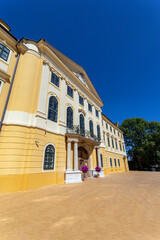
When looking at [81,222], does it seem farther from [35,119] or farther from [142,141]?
[142,141]

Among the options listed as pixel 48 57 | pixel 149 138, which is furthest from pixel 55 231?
pixel 149 138

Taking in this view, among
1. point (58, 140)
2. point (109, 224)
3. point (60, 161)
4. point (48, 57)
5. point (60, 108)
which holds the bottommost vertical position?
point (109, 224)

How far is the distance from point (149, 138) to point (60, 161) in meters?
29.5

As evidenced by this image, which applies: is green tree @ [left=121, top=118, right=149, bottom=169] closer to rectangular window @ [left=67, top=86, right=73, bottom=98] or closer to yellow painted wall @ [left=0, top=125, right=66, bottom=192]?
rectangular window @ [left=67, top=86, right=73, bottom=98]

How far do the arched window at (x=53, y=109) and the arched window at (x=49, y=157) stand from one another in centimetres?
264

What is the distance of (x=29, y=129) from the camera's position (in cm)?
825

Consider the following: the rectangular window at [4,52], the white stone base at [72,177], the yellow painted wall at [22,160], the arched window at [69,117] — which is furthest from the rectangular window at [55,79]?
the white stone base at [72,177]

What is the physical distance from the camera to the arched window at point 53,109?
1028cm

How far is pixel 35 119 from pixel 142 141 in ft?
100

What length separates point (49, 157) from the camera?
9039mm

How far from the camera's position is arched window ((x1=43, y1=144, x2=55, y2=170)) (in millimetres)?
8640

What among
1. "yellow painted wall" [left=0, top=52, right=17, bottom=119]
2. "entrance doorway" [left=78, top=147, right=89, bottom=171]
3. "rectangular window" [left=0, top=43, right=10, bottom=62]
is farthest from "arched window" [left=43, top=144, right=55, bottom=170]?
"rectangular window" [left=0, top=43, right=10, bottom=62]

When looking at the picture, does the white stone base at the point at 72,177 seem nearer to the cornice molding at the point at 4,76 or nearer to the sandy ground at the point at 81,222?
the sandy ground at the point at 81,222

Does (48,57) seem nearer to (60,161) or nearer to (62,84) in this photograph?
(62,84)
